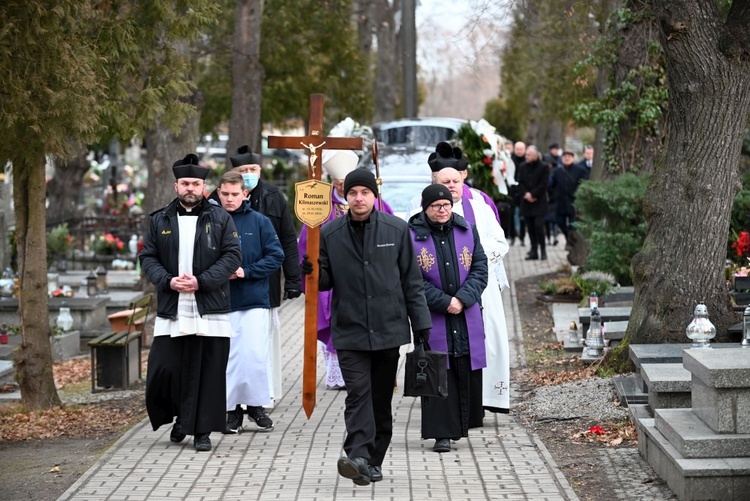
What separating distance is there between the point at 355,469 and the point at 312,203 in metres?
1.98

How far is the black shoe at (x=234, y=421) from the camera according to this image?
9307 mm

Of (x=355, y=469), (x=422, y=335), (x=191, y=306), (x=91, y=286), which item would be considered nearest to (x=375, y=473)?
(x=355, y=469)

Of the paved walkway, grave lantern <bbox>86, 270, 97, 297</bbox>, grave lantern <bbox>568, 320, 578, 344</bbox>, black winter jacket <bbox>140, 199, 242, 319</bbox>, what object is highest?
black winter jacket <bbox>140, 199, 242, 319</bbox>

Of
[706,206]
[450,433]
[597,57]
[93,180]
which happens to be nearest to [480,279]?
[450,433]

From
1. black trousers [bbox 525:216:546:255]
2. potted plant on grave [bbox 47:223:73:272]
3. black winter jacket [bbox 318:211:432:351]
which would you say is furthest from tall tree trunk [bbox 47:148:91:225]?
black winter jacket [bbox 318:211:432:351]

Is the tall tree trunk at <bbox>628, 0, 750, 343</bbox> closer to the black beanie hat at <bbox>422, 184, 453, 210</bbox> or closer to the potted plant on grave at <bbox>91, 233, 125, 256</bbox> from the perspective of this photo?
the black beanie hat at <bbox>422, 184, 453, 210</bbox>

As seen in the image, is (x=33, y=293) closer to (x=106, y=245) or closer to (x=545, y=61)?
(x=106, y=245)

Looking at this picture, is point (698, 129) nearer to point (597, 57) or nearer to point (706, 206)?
point (706, 206)

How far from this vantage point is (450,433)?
27.7ft

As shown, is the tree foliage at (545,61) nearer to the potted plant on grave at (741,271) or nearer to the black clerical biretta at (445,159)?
the potted plant on grave at (741,271)

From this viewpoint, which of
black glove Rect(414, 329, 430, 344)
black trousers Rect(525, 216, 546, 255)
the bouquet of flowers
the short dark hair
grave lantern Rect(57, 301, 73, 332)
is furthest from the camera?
the bouquet of flowers

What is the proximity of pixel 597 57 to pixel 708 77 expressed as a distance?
5.95 m

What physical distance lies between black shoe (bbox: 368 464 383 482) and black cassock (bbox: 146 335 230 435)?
1446 millimetres

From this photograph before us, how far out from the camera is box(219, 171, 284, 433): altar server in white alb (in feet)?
30.7
